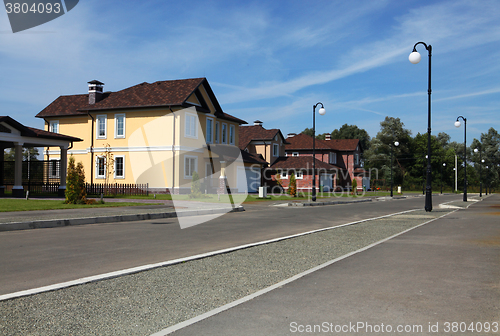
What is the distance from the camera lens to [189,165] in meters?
37.2

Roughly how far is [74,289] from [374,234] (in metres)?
9.05

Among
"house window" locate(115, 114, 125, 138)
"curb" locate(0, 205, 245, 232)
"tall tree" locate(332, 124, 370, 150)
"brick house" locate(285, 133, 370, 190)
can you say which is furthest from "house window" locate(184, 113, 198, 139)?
"tall tree" locate(332, 124, 370, 150)

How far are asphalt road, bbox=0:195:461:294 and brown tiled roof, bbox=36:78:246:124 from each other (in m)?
23.0

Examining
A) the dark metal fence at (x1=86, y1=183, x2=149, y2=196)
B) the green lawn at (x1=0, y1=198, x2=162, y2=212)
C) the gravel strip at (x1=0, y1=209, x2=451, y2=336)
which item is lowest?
the gravel strip at (x1=0, y1=209, x2=451, y2=336)

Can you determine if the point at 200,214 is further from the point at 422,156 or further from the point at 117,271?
the point at 422,156

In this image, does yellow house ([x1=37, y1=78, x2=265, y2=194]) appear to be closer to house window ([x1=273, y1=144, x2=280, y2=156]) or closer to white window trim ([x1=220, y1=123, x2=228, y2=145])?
white window trim ([x1=220, y1=123, x2=228, y2=145])

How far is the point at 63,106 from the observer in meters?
42.6

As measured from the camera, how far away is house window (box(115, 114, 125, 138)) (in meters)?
38.2

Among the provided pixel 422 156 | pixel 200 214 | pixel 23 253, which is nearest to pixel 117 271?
pixel 23 253

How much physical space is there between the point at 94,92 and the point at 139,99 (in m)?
5.83

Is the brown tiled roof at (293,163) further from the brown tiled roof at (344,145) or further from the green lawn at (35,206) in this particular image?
the green lawn at (35,206)

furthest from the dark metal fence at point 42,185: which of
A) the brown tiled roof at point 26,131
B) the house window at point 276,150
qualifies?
the house window at point 276,150

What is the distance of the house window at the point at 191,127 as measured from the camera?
37.2 m

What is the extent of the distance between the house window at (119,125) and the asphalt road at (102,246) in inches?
972
